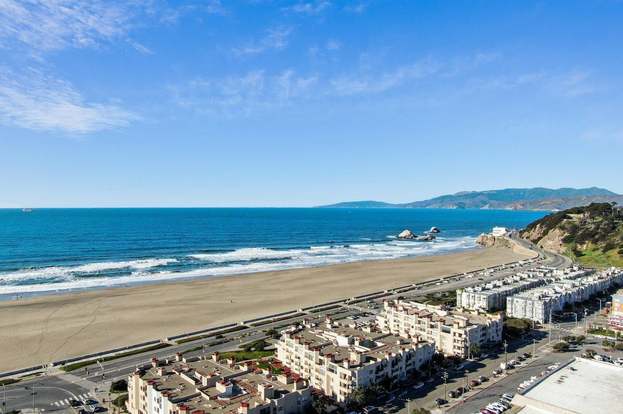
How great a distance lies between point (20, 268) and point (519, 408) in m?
121

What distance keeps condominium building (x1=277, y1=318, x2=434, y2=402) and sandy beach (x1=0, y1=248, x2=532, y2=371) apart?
24775 mm

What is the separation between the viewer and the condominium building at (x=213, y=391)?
33.1 m

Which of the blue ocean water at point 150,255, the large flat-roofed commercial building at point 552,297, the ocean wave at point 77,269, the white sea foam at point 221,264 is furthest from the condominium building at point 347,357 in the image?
A: the ocean wave at point 77,269

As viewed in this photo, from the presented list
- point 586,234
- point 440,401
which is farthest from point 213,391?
point 586,234

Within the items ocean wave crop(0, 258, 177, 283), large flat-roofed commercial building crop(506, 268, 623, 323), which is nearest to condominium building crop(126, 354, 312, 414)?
large flat-roofed commercial building crop(506, 268, 623, 323)

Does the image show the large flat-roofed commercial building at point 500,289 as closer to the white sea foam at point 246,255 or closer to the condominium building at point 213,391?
the condominium building at point 213,391

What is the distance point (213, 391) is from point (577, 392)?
30.1 meters

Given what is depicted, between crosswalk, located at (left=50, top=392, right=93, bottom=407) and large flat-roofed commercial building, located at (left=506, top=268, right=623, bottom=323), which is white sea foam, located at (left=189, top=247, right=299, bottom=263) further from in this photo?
crosswalk, located at (left=50, top=392, right=93, bottom=407)

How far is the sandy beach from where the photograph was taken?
6022 cm

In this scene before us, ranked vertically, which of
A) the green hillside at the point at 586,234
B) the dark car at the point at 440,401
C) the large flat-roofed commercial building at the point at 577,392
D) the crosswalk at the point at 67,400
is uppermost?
the green hillside at the point at 586,234

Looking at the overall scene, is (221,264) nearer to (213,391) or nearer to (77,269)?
(77,269)

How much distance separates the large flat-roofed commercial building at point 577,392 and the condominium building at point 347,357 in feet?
37.4

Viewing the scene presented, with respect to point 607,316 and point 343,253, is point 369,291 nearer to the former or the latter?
point 607,316

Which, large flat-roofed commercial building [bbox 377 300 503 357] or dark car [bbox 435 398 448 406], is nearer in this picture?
dark car [bbox 435 398 448 406]
